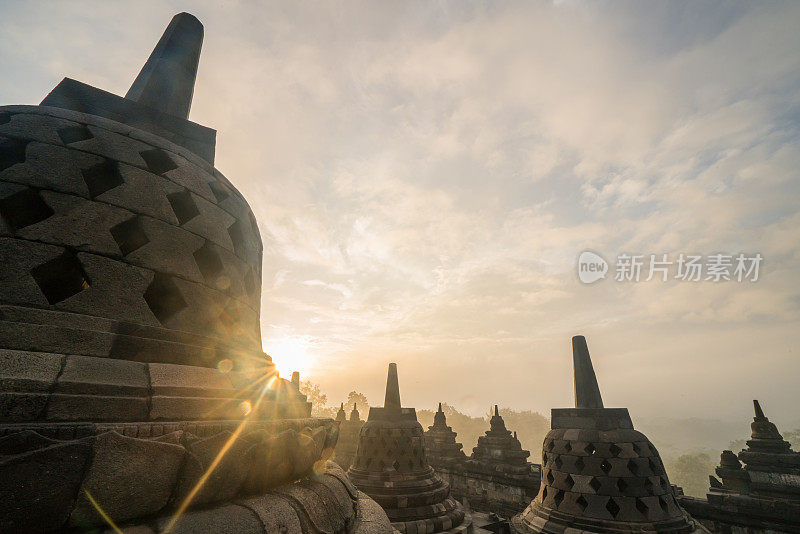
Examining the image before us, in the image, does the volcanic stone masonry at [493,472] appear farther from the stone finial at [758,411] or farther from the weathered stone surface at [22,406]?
the weathered stone surface at [22,406]

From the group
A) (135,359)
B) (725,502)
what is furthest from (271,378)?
(725,502)

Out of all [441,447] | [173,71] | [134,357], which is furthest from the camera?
[441,447]

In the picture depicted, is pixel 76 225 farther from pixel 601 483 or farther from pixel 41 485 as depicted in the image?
pixel 601 483

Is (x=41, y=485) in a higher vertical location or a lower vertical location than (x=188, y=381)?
lower

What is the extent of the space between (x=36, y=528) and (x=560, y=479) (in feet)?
30.0

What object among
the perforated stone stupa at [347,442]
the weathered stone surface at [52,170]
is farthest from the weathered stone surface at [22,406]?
the perforated stone stupa at [347,442]

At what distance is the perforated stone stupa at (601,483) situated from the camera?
7.01 meters

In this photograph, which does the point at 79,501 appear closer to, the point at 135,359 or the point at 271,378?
the point at 135,359

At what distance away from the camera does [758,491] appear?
1020 centimetres

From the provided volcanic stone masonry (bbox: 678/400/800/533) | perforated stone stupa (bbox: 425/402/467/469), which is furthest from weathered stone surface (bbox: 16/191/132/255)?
perforated stone stupa (bbox: 425/402/467/469)

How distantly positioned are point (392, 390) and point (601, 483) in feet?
27.0

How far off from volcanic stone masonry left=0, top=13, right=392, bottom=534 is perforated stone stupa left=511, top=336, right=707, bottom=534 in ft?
21.9

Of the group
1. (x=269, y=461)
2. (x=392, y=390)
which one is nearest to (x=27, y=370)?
(x=269, y=461)

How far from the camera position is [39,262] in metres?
2.28
